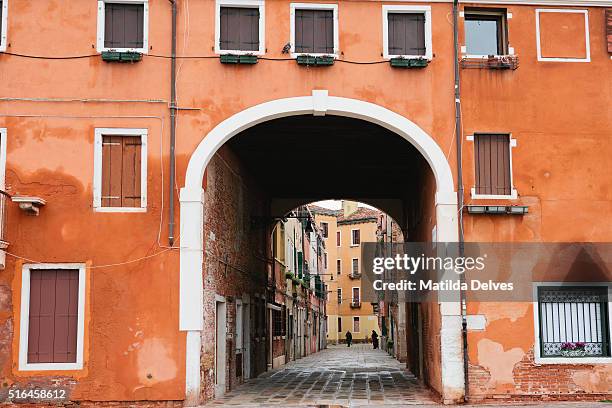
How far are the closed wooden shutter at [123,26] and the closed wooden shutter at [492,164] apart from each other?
6807 mm

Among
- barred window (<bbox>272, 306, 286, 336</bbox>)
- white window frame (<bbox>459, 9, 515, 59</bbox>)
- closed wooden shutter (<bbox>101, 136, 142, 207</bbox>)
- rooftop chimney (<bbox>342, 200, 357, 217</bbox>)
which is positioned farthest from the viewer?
rooftop chimney (<bbox>342, 200, 357, 217</bbox>)

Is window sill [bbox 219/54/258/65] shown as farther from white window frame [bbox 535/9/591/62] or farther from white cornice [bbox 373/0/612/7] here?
white window frame [bbox 535/9/591/62]

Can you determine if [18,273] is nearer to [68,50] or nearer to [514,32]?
[68,50]

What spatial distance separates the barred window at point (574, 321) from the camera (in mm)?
15203

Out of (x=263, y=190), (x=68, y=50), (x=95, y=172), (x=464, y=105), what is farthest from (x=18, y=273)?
(x=263, y=190)

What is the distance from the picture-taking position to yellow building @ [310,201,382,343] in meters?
70.7

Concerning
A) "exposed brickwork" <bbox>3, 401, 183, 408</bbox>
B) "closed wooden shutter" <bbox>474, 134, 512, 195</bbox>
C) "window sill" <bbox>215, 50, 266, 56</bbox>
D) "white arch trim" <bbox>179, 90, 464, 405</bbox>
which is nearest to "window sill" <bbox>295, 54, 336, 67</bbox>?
"white arch trim" <bbox>179, 90, 464, 405</bbox>

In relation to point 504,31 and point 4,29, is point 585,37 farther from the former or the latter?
point 4,29

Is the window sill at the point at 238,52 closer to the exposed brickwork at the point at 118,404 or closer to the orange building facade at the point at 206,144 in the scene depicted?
the orange building facade at the point at 206,144

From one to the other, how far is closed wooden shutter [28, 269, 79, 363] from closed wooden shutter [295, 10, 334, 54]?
613 centimetres

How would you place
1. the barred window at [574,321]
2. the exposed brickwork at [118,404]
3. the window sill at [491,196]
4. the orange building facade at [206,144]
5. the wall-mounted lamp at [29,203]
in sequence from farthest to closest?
the window sill at [491,196] < the barred window at [574,321] < the orange building facade at [206,144] < the wall-mounted lamp at [29,203] < the exposed brickwork at [118,404]

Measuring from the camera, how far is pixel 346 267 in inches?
2906

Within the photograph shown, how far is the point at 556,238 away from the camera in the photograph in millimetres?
15305

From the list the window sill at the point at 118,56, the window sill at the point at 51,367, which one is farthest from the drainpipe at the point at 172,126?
the window sill at the point at 51,367
